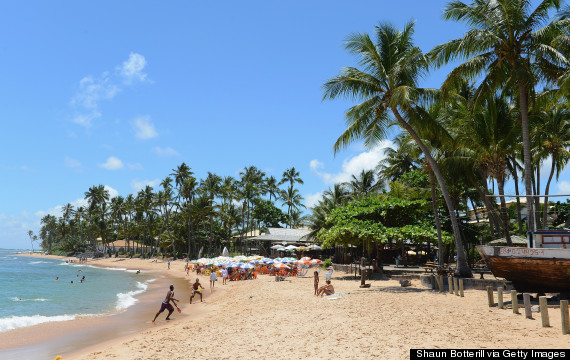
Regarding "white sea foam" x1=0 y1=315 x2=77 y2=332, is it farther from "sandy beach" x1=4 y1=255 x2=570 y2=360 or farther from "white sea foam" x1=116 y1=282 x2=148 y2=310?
"white sea foam" x1=116 y1=282 x2=148 y2=310

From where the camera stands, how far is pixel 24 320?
16688mm

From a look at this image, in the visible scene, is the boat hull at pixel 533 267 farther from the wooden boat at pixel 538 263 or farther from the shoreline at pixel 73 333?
the shoreline at pixel 73 333

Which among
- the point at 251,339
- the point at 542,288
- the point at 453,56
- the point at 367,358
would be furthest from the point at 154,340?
the point at 453,56

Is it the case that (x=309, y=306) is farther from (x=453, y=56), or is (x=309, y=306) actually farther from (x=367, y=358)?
(x=453, y=56)

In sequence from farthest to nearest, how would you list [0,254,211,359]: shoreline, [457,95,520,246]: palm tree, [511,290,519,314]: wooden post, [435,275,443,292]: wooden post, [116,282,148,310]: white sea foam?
[116,282,148,310]: white sea foam → [457,95,520,246]: palm tree → [435,275,443,292]: wooden post → [0,254,211,359]: shoreline → [511,290,519,314]: wooden post

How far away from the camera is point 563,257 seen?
12555mm

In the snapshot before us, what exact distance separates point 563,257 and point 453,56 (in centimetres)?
860

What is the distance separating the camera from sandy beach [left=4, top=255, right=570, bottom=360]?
26.9ft

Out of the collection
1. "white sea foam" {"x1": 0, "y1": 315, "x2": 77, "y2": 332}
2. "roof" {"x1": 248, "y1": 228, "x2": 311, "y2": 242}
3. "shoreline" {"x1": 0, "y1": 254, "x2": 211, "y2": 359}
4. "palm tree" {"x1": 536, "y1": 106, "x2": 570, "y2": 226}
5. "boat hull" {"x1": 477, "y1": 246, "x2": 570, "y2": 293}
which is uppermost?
"palm tree" {"x1": 536, "y1": 106, "x2": 570, "y2": 226}

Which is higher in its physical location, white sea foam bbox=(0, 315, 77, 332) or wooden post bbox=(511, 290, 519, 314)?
wooden post bbox=(511, 290, 519, 314)

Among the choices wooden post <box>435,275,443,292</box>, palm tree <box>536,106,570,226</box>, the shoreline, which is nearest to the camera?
the shoreline

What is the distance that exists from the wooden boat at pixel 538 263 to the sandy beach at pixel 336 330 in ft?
4.22

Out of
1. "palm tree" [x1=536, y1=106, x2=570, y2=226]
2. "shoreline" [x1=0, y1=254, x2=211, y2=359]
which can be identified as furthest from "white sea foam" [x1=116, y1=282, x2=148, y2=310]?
"palm tree" [x1=536, y1=106, x2=570, y2=226]

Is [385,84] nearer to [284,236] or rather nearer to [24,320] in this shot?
[24,320]
